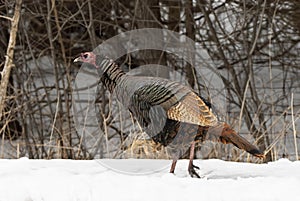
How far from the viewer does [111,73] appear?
5.37ft

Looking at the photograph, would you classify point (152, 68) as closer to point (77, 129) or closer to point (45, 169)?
point (77, 129)

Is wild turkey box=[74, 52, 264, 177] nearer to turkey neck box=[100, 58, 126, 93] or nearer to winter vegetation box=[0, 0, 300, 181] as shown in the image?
turkey neck box=[100, 58, 126, 93]

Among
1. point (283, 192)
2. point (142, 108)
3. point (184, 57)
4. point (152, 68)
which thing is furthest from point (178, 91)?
point (184, 57)

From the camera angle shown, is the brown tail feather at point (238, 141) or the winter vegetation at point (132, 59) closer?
the brown tail feather at point (238, 141)

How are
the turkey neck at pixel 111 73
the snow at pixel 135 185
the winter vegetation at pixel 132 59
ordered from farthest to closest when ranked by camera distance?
the winter vegetation at pixel 132 59 < the turkey neck at pixel 111 73 < the snow at pixel 135 185

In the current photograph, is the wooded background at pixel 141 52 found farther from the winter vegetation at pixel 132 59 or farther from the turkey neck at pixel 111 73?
the turkey neck at pixel 111 73

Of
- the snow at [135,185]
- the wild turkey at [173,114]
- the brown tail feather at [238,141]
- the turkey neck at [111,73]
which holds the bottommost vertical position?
the snow at [135,185]

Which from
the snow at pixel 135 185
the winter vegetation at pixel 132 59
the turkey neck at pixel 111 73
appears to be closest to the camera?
the snow at pixel 135 185

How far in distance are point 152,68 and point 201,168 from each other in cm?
141

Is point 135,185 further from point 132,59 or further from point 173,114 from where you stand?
point 132,59

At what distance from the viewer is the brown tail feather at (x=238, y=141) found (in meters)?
1.54

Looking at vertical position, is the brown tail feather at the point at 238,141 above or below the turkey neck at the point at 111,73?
below

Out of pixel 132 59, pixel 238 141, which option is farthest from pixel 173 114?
pixel 132 59

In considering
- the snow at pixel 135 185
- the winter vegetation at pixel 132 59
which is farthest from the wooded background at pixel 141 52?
the snow at pixel 135 185
